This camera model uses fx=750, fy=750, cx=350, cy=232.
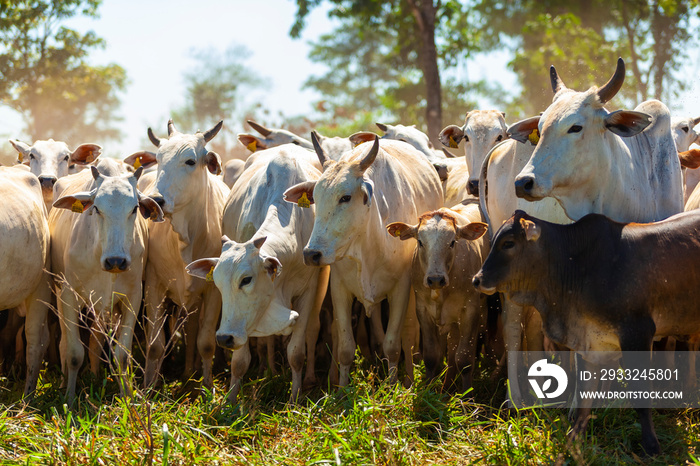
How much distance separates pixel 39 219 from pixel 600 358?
4.73 metres

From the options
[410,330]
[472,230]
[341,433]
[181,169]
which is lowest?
[341,433]

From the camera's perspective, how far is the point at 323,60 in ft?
117

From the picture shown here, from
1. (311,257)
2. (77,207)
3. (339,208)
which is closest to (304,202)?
(339,208)

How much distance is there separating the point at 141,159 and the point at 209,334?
2027mm

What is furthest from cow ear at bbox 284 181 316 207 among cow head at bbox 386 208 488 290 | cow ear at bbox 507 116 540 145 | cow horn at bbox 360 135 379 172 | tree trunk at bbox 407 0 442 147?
tree trunk at bbox 407 0 442 147

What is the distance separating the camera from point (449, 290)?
5871 millimetres

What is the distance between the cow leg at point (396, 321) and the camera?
6043 mm

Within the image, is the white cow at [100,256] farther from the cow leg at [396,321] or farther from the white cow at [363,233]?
the cow leg at [396,321]

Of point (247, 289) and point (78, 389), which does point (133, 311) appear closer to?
point (78, 389)

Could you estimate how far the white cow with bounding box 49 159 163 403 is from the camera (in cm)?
579

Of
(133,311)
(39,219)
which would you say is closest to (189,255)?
(133,311)

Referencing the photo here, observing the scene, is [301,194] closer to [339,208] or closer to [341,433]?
[339,208]

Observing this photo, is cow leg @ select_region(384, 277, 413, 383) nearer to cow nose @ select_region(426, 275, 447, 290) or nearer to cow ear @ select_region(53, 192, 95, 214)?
cow nose @ select_region(426, 275, 447, 290)

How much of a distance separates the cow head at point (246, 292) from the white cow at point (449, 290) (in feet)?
3.54
